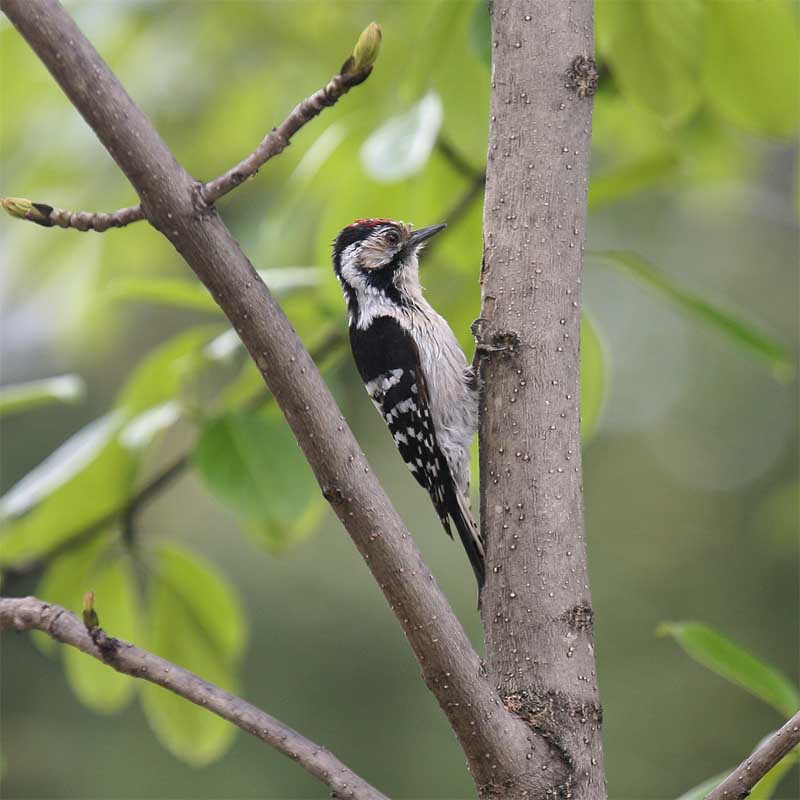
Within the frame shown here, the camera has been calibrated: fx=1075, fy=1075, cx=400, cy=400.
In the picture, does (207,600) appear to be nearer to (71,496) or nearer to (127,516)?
(127,516)

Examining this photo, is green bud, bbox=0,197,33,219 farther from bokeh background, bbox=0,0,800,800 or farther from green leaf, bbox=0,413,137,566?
green leaf, bbox=0,413,137,566

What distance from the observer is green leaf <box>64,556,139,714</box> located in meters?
2.56

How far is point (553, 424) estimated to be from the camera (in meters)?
1.84

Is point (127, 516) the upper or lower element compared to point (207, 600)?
upper

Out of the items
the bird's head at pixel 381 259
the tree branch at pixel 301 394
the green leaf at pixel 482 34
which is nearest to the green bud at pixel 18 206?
the tree branch at pixel 301 394

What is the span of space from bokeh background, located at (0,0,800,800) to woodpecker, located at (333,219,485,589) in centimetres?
24

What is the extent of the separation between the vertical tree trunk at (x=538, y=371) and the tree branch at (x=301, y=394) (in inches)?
4.5

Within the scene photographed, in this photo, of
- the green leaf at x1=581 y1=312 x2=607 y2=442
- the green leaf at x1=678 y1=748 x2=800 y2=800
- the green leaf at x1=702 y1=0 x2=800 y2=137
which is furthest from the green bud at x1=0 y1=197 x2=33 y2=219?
the green leaf at x1=702 y1=0 x2=800 y2=137

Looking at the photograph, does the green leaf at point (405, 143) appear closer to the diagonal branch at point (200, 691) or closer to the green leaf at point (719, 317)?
the green leaf at point (719, 317)

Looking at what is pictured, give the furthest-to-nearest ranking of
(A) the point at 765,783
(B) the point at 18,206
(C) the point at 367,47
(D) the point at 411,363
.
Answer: (D) the point at 411,363 → (A) the point at 765,783 → (B) the point at 18,206 → (C) the point at 367,47

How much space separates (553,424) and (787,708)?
2.13ft

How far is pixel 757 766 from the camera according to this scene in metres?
1.48

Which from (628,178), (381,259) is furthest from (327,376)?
(381,259)

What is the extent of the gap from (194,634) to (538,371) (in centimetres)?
117
